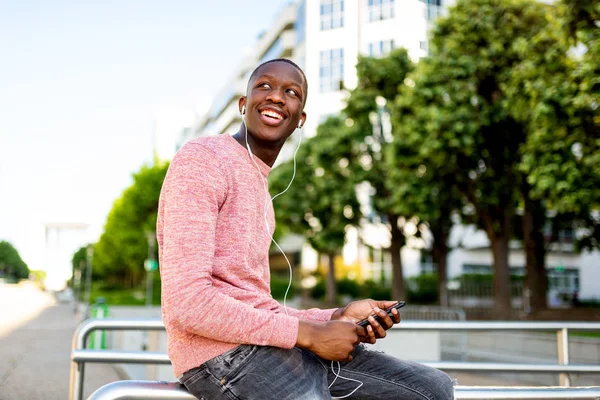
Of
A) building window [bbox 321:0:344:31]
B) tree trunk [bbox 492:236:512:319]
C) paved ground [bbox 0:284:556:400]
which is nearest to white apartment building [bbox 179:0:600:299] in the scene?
building window [bbox 321:0:344:31]

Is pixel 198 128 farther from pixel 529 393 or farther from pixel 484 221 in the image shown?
pixel 529 393

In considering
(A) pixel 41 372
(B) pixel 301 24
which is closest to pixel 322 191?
(A) pixel 41 372

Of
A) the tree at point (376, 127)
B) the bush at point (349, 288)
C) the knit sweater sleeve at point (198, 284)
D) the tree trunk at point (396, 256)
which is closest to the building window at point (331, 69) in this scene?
the bush at point (349, 288)

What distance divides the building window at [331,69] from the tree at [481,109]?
23.7 meters

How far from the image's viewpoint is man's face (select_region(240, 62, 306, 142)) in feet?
6.64

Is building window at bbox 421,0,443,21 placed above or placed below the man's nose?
above

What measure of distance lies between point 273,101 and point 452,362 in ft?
4.83

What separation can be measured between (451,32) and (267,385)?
16.5 m

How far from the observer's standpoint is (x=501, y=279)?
16.5 m

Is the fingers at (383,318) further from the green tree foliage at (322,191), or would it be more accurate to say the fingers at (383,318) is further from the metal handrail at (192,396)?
the green tree foliage at (322,191)

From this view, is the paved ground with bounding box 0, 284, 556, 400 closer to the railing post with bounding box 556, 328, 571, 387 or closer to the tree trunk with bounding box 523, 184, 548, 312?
the railing post with bounding box 556, 328, 571, 387

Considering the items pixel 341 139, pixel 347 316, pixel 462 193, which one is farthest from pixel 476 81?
pixel 347 316

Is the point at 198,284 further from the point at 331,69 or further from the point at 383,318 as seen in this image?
the point at 331,69

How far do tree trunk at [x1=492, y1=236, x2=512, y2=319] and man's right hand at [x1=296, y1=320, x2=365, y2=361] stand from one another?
1563 centimetres
